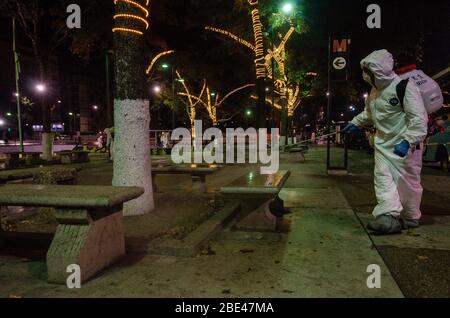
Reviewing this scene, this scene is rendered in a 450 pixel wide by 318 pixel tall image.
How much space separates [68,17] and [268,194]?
15511 mm

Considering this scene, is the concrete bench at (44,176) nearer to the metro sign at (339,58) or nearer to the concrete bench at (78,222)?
the concrete bench at (78,222)

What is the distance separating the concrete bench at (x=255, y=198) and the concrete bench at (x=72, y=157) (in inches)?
507

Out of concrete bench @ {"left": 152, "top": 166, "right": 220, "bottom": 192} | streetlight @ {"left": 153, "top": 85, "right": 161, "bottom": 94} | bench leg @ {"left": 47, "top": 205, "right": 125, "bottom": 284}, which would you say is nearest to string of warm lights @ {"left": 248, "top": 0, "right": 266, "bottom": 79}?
concrete bench @ {"left": 152, "top": 166, "right": 220, "bottom": 192}

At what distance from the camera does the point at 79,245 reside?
3.66 m

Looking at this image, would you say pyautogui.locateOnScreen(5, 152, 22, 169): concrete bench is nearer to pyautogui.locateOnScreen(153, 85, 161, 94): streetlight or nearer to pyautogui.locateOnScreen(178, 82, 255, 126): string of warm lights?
pyautogui.locateOnScreen(153, 85, 161, 94): streetlight

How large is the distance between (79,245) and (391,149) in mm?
3928

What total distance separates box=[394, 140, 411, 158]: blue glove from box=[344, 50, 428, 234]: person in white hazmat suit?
0.11 metres

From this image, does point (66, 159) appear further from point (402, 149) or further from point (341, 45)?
point (402, 149)

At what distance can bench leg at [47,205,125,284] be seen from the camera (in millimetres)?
3627

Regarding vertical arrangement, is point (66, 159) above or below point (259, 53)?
below

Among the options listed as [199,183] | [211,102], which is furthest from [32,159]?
[211,102]

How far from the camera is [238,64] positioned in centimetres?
3416

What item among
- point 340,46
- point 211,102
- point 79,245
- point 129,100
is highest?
point 211,102
